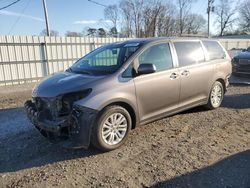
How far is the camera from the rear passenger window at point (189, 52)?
17.1 ft

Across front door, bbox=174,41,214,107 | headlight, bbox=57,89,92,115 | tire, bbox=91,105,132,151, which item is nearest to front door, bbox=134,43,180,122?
front door, bbox=174,41,214,107

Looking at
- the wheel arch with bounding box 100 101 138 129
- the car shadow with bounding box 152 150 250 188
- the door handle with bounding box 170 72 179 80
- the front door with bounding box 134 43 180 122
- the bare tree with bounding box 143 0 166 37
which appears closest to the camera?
the car shadow with bounding box 152 150 250 188

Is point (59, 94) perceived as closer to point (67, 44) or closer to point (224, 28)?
point (67, 44)

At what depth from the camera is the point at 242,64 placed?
10289mm

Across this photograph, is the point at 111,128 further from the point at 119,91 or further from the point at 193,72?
the point at 193,72

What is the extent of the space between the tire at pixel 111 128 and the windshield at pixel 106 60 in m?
0.72

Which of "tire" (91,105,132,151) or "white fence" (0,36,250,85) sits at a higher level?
"white fence" (0,36,250,85)

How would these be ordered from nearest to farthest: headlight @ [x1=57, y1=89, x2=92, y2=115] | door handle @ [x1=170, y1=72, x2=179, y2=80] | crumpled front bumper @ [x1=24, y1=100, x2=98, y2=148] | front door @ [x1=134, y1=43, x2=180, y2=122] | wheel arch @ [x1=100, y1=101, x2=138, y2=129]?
1. crumpled front bumper @ [x1=24, y1=100, x2=98, y2=148]
2. headlight @ [x1=57, y1=89, x2=92, y2=115]
3. wheel arch @ [x1=100, y1=101, x2=138, y2=129]
4. front door @ [x1=134, y1=43, x2=180, y2=122]
5. door handle @ [x1=170, y1=72, x2=179, y2=80]

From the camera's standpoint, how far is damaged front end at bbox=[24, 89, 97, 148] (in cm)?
377

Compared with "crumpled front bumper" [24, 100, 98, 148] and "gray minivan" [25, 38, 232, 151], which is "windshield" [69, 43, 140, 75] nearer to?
"gray minivan" [25, 38, 232, 151]

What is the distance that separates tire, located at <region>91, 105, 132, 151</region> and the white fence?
904cm

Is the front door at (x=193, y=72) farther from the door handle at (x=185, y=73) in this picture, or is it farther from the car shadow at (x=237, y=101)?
the car shadow at (x=237, y=101)

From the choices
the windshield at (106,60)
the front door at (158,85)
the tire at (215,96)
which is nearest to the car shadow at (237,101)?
the tire at (215,96)

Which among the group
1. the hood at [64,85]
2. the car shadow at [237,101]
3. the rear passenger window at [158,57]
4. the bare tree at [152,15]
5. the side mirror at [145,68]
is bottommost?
the car shadow at [237,101]
